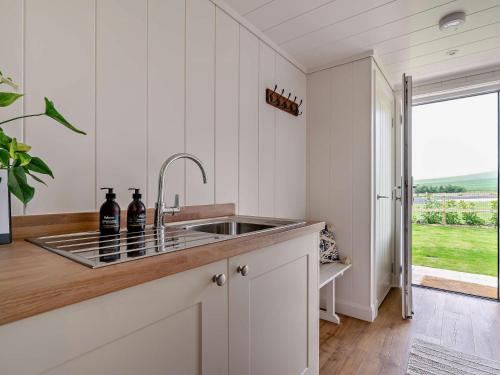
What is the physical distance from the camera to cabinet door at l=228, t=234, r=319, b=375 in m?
0.92

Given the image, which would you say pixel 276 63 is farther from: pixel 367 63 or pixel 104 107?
pixel 104 107

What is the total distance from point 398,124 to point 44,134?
10.9 feet

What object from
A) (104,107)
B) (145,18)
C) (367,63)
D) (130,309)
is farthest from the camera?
(367,63)

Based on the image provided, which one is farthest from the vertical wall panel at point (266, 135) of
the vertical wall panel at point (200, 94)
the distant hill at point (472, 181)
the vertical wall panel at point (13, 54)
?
the distant hill at point (472, 181)

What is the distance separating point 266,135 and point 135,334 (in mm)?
1688

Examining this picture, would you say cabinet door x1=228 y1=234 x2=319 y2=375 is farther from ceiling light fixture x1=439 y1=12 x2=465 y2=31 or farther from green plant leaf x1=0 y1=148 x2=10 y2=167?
ceiling light fixture x1=439 y1=12 x2=465 y2=31

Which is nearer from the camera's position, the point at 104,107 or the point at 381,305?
the point at 104,107

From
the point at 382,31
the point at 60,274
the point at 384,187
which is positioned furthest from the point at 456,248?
the point at 60,274

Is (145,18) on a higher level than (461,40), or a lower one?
lower

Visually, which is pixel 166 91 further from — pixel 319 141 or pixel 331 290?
pixel 331 290

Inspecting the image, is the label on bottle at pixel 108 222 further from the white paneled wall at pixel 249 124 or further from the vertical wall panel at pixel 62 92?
the white paneled wall at pixel 249 124

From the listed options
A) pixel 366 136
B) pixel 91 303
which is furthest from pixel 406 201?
pixel 91 303

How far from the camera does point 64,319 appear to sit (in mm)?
516

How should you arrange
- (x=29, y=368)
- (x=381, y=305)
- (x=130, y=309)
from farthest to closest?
(x=381, y=305)
(x=130, y=309)
(x=29, y=368)
